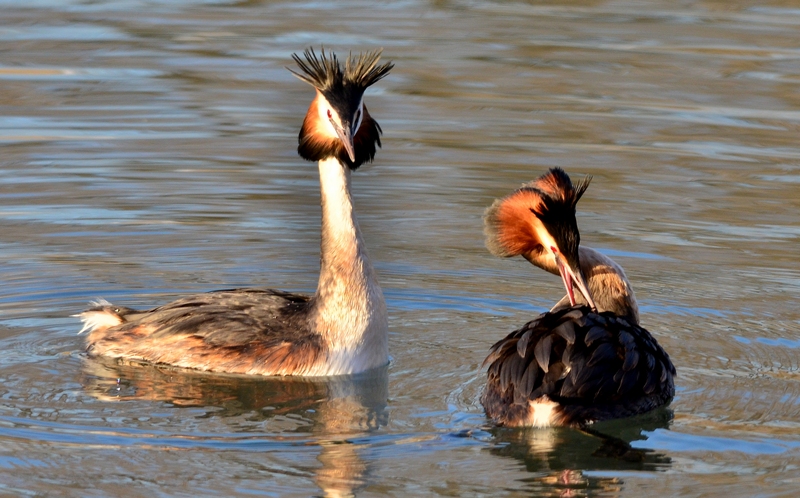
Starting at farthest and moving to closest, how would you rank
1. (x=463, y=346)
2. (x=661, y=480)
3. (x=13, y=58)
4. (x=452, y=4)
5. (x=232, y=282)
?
1. (x=452, y=4)
2. (x=13, y=58)
3. (x=232, y=282)
4. (x=463, y=346)
5. (x=661, y=480)

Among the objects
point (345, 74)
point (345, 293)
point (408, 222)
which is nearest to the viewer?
point (345, 74)

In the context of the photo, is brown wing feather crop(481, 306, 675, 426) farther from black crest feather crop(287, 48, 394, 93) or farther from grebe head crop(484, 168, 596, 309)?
black crest feather crop(287, 48, 394, 93)

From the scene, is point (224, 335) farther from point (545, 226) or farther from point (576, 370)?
point (576, 370)

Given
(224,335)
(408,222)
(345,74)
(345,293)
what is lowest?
(224,335)

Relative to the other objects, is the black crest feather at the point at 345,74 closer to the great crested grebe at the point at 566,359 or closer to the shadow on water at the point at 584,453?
the great crested grebe at the point at 566,359

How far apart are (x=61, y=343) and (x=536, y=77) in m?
8.79

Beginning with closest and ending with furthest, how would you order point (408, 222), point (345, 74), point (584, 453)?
point (584, 453) → point (345, 74) → point (408, 222)

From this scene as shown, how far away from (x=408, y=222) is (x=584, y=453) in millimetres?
4766

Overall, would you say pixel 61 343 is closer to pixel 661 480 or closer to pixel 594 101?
pixel 661 480

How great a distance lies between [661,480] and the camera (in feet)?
19.6

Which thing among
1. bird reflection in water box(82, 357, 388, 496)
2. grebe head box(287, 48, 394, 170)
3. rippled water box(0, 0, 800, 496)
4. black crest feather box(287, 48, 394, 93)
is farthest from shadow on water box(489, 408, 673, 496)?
black crest feather box(287, 48, 394, 93)

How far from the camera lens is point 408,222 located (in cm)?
1091

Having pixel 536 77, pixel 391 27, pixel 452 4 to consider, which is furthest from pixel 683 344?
pixel 452 4

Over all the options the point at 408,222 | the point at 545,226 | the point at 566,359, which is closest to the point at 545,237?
the point at 545,226
